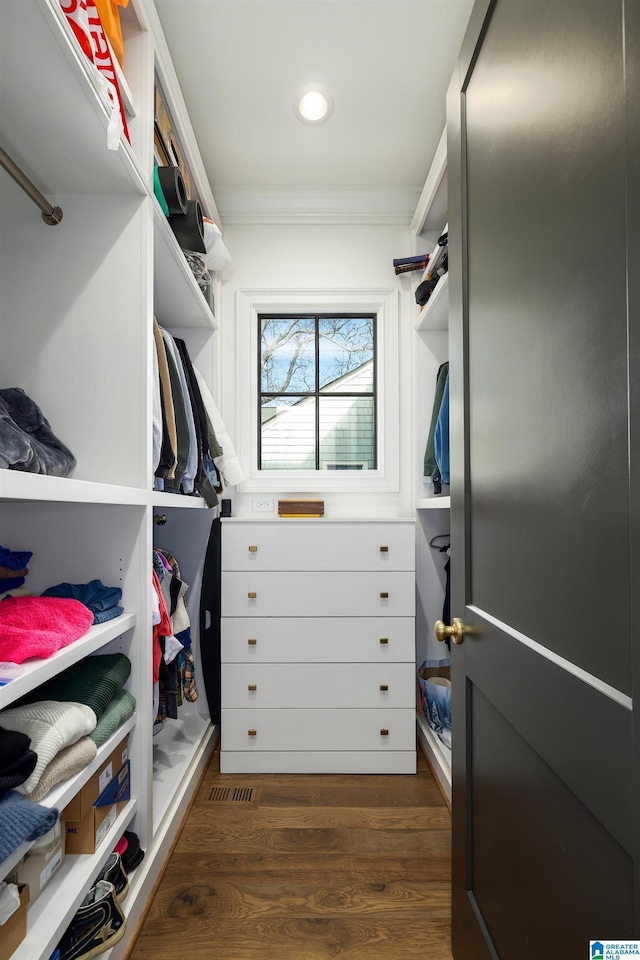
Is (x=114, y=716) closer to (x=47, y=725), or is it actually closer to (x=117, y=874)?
(x=47, y=725)

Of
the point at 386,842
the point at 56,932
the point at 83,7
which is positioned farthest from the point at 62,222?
the point at 386,842

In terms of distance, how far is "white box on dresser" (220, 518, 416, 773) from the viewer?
2051 millimetres

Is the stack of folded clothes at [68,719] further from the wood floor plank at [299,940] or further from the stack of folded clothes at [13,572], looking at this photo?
the wood floor plank at [299,940]

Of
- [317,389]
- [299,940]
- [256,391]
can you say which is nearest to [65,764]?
[299,940]

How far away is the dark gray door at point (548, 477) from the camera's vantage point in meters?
0.52

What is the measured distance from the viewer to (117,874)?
46.9 inches

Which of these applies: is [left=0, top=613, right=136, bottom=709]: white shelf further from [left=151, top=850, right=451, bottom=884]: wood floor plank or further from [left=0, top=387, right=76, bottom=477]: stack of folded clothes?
[left=151, top=850, right=451, bottom=884]: wood floor plank

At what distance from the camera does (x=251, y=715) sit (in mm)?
2059

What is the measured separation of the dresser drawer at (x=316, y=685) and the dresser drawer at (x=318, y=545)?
0.41 metres

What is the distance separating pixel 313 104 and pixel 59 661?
2103 millimetres

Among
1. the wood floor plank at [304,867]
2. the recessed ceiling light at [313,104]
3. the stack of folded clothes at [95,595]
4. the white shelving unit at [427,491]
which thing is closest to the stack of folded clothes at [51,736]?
the stack of folded clothes at [95,595]

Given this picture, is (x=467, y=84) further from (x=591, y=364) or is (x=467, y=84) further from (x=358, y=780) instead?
(x=358, y=780)

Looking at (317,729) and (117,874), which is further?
(317,729)

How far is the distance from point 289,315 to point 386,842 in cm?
233
